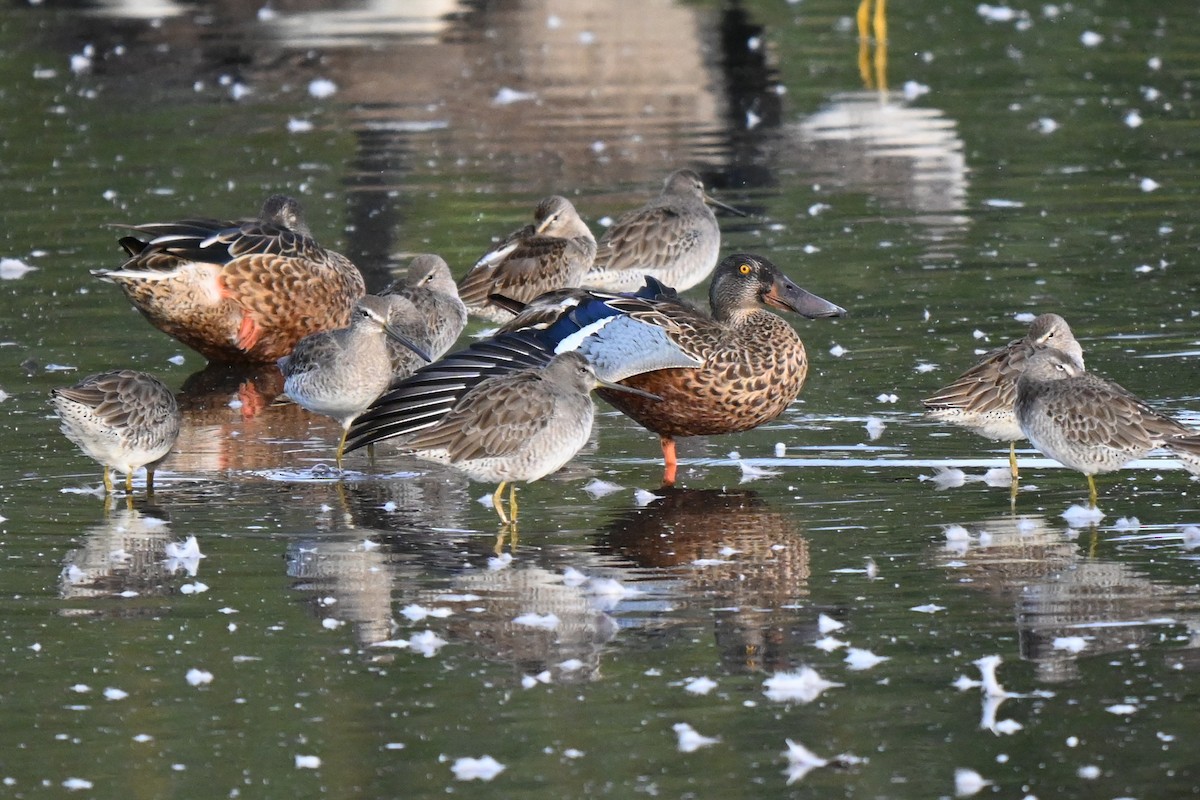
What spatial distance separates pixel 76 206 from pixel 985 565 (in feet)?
37.8

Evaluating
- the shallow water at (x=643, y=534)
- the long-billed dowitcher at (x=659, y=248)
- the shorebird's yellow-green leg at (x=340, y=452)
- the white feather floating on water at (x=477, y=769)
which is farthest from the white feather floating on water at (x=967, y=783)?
the long-billed dowitcher at (x=659, y=248)

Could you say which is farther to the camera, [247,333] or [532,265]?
[532,265]

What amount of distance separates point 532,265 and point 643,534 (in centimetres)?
466

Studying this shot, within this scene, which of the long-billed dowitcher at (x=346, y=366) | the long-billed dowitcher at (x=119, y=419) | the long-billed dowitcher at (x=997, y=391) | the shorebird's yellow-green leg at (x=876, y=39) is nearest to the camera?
the long-billed dowitcher at (x=119, y=419)

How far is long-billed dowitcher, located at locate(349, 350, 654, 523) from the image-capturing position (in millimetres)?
9242

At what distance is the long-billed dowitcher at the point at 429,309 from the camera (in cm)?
1163

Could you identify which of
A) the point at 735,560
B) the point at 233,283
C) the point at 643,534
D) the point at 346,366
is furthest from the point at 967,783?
the point at 233,283

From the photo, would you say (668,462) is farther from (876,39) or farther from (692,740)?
(876,39)

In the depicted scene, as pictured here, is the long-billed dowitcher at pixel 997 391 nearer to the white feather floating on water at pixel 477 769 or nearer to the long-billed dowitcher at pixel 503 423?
the long-billed dowitcher at pixel 503 423

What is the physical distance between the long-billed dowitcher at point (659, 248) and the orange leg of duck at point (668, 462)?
12.3 ft

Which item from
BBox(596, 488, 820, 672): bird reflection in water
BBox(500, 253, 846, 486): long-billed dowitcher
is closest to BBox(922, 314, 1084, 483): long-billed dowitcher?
BBox(500, 253, 846, 486): long-billed dowitcher

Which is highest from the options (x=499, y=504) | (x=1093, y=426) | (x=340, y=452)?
(x=1093, y=426)

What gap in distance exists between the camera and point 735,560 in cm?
874

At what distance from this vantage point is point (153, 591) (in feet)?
27.7
